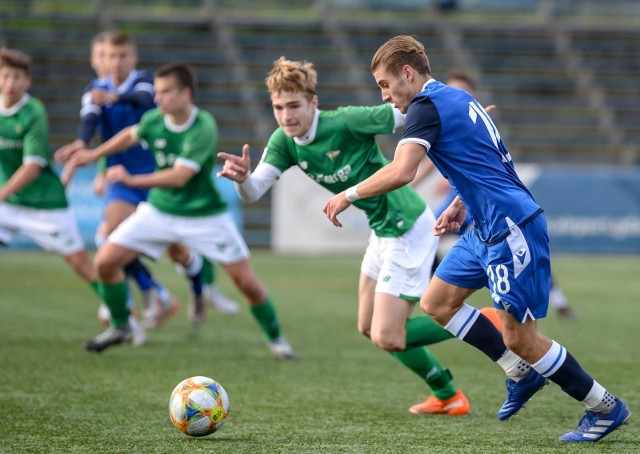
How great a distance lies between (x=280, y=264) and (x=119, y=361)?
835cm

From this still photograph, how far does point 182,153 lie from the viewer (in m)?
7.48

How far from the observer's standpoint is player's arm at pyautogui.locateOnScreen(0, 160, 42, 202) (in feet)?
25.8

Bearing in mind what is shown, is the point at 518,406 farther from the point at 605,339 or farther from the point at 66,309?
the point at 66,309

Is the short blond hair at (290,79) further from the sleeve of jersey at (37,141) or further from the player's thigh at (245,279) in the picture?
the sleeve of jersey at (37,141)

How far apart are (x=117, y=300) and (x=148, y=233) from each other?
531mm

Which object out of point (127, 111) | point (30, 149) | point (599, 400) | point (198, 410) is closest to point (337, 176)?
point (198, 410)

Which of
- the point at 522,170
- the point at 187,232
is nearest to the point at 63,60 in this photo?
the point at 522,170

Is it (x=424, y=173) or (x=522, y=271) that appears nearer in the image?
(x=522, y=271)

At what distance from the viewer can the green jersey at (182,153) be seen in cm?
754

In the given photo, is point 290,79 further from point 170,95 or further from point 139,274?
point 139,274

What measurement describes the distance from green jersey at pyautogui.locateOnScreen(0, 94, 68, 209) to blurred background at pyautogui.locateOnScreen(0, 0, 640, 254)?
33.6ft

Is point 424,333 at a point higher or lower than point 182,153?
lower

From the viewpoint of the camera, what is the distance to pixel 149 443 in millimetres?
4629

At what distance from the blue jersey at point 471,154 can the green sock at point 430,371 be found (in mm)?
1162
